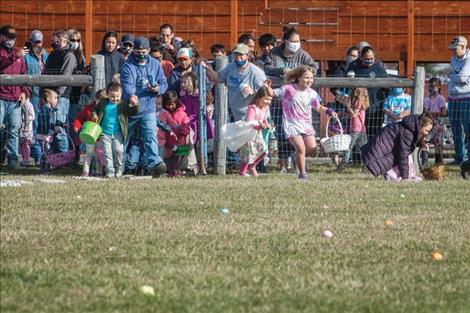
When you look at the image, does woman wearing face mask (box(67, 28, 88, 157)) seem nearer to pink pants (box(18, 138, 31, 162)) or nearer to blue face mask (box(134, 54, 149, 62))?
pink pants (box(18, 138, 31, 162))

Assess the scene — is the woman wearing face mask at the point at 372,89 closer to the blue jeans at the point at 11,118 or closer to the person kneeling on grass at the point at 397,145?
the person kneeling on grass at the point at 397,145

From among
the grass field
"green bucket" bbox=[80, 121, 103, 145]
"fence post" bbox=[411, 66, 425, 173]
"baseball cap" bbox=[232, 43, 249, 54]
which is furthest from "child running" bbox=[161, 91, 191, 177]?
the grass field

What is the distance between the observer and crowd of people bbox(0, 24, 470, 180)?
16312 mm

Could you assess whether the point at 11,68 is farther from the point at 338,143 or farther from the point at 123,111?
the point at 338,143

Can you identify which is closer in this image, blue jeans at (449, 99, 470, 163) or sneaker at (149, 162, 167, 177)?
sneaker at (149, 162, 167, 177)

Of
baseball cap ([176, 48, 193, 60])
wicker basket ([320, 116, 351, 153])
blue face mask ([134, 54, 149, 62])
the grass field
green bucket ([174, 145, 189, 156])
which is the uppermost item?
baseball cap ([176, 48, 193, 60])

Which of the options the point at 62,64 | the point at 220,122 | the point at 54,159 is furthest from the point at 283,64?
the point at 54,159

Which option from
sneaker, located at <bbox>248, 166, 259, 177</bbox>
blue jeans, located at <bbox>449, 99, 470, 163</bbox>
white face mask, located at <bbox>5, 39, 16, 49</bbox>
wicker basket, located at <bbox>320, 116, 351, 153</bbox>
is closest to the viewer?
wicker basket, located at <bbox>320, 116, 351, 153</bbox>

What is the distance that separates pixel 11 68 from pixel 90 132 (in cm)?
278

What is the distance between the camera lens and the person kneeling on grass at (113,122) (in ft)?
53.5

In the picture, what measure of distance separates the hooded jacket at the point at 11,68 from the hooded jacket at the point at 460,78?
6.27 metres

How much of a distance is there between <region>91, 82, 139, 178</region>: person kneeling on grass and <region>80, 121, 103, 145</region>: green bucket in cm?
15

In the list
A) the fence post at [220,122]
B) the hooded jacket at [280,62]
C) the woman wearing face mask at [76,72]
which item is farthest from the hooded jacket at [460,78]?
the woman wearing face mask at [76,72]

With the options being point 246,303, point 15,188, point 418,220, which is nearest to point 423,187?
point 418,220
